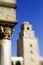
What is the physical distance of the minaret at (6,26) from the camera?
4906 millimetres

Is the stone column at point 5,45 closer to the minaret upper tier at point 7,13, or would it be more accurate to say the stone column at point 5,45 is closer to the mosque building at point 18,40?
the mosque building at point 18,40

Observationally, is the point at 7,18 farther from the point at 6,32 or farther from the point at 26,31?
the point at 26,31

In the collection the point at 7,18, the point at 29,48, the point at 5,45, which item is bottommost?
the point at 29,48

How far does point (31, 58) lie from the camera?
46094 mm

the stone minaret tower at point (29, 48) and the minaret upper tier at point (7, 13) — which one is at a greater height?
the minaret upper tier at point (7, 13)

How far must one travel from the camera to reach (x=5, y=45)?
196 inches

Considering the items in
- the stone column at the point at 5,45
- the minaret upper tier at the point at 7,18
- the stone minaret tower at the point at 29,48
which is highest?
the minaret upper tier at the point at 7,18

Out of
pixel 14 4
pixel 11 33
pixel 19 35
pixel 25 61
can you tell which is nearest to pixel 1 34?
pixel 11 33

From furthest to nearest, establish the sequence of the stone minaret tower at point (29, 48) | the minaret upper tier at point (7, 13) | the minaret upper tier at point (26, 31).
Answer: the minaret upper tier at point (26, 31)
the stone minaret tower at point (29, 48)
the minaret upper tier at point (7, 13)

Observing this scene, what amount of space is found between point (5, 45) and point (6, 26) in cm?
37

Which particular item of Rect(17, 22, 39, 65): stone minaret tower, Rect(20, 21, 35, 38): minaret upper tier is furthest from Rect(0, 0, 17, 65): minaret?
Rect(20, 21, 35, 38): minaret upper tier

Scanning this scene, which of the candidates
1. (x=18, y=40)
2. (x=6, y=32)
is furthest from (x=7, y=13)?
(x=18, y=40)

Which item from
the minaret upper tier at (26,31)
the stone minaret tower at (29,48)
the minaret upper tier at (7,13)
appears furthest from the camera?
the minaret upper tier at (26,31)

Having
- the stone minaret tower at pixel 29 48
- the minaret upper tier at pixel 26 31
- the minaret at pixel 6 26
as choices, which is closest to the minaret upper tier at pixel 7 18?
the minaret at pixel 6 26
